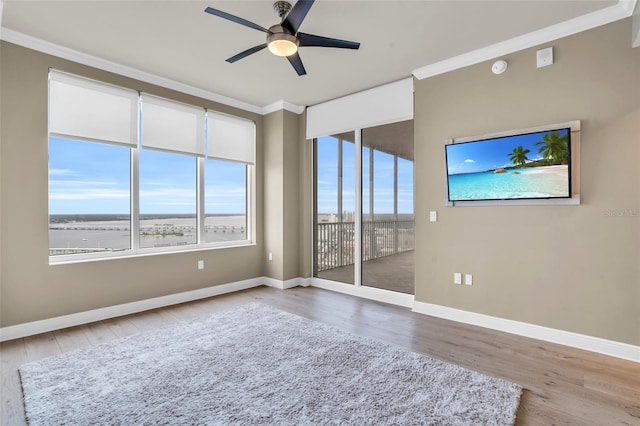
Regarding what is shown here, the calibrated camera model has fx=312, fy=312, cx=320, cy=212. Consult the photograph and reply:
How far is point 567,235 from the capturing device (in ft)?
9.38

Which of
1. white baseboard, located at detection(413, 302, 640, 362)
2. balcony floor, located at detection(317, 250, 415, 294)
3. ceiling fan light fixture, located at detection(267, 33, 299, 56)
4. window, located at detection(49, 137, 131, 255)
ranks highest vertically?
ceiling fan light fixture, located at detection(267, 33, 299, 56)

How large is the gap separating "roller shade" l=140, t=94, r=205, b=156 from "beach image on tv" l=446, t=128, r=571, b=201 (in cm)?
333

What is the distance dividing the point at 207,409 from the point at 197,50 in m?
3.26

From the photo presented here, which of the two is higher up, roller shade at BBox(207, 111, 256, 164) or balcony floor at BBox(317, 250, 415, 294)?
roller shade at BBox(207, 111, 256, 164)

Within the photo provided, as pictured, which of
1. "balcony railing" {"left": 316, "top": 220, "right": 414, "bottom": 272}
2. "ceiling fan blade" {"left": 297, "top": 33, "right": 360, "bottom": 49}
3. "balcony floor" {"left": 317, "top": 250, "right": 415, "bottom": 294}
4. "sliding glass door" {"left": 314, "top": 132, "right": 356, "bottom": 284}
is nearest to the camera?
"ceiling fan blade" {"left": 297, "top": 33, "right": 360, "bottom": 49}

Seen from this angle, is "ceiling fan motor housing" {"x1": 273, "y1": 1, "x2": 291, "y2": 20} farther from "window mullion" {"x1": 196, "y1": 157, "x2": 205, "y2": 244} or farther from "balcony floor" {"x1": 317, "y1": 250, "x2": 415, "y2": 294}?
"balcony floor" {"x1": 317, "y1": 250, "x2": 415, "y2": 294}

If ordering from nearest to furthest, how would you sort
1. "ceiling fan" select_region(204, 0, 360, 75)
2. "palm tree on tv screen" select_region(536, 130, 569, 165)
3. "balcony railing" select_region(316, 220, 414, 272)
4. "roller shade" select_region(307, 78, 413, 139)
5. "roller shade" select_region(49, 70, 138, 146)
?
"ceiling fan" select_region(204, 0, 360, 75), "palm tree on tv screen" select_region(536, 130, 569, 165), "roller shade" select_region(49, 70, 138, 146), "roller shade" select_region(307, 78, 413, 139), "balcony railing" select_region(316, 220, 414, 272)

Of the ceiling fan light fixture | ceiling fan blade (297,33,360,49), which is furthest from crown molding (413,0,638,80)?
the ceiling fan light fixture

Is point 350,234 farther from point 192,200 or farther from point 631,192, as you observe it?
point 631,192

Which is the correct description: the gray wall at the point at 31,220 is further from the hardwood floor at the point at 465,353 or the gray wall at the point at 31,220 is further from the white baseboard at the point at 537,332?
the white baseboard at the point at 537,332

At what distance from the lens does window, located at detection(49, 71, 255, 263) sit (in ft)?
11.0

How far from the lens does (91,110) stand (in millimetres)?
3469

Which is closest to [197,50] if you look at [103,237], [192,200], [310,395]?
[192,200]

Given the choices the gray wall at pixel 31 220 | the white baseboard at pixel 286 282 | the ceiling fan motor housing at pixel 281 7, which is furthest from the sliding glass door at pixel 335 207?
the gray wall at pixel 31 220
